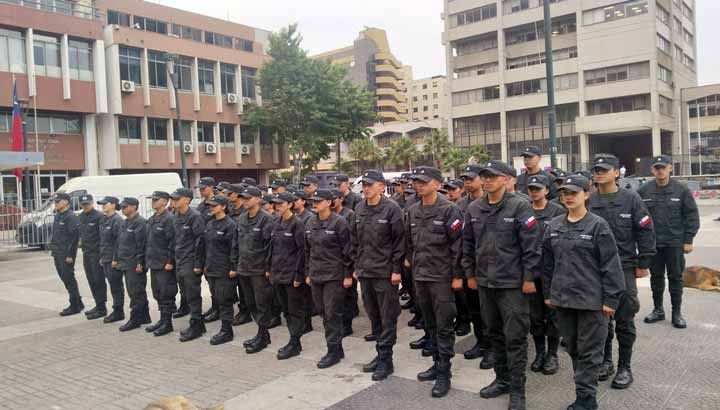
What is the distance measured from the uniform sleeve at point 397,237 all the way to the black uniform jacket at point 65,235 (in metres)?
6.27

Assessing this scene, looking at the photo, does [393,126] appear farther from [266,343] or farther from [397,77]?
[266,343]

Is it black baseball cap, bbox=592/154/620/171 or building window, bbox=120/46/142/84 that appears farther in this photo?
building window, bbox=120/46/142/84

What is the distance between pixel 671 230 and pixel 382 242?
379 centimetres

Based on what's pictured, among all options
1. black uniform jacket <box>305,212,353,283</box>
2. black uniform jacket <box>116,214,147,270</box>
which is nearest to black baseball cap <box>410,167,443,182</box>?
black uniform jacket <box>305,212,353,283</box>

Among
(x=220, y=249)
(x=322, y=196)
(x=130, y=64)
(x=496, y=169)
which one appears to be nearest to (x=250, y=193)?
(x=220, y=249)

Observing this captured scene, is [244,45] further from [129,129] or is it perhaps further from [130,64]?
[129,129]

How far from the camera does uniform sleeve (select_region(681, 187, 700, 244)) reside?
6910mm

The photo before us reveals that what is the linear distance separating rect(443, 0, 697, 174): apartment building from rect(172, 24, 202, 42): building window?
2727 cm

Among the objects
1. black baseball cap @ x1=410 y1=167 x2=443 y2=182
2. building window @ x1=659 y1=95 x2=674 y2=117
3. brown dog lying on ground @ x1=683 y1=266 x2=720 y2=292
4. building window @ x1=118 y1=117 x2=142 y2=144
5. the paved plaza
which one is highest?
building window @ x1=659 y1=95 x2=674 y2=117

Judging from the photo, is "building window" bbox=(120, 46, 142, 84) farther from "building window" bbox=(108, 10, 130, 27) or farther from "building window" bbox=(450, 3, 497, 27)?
"building window" bbox=(450, 3, 497, 27)

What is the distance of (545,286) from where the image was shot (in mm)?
4961

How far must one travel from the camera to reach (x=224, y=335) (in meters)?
7.42

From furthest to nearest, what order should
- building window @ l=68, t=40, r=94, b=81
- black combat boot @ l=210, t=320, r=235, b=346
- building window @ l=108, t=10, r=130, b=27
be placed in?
building window @ l=108, t=10, r=130, b=27
building window @ l=68, t=40, r=94, b=81
black combat boot @ l=210, t=320, r=235, b=346

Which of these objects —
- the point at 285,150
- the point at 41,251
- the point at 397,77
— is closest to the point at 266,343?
the point at 41,251
